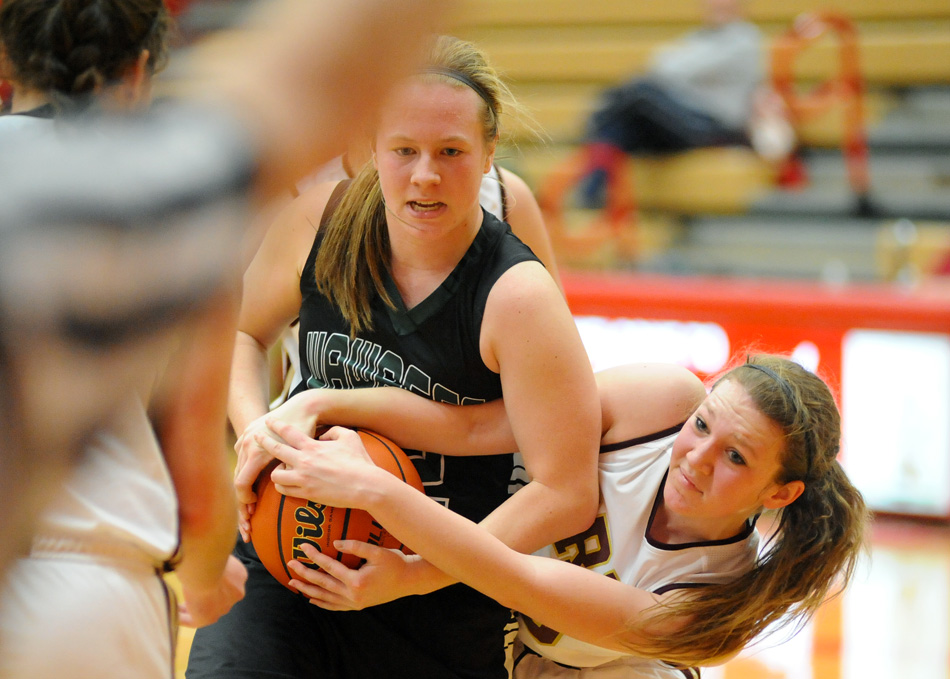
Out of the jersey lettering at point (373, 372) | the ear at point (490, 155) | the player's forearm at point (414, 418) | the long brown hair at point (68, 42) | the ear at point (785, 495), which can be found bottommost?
the ear at point (785, 495)

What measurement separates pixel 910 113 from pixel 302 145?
24.5ft

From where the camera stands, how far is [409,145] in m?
1.73

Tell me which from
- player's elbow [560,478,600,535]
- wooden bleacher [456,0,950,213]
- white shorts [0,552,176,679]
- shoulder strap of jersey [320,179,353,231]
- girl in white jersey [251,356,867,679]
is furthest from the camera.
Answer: wooden bleacher [456,0,950,213]

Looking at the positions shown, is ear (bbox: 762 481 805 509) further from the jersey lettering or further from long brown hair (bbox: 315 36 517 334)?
long brown hair (bbox: 315 36 517 334)

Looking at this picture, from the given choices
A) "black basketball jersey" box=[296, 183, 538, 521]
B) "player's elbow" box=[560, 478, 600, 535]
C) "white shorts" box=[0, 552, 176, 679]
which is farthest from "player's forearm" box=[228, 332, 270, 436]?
"white shorts" box=[0, 552, 176, 679]

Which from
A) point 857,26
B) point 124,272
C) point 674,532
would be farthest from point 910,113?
point 124,272

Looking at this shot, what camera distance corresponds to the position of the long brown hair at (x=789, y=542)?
176 cm

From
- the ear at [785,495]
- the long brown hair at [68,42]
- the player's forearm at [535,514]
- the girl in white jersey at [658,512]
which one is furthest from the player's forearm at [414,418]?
the long brown hair at [68,42]

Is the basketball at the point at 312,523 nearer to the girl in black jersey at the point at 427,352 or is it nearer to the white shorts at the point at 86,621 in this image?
the girl in black jersey at the point at 427,352

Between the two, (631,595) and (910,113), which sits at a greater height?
(910,113)

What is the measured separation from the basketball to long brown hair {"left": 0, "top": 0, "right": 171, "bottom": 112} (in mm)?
903

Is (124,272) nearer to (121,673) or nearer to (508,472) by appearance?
(121,673)

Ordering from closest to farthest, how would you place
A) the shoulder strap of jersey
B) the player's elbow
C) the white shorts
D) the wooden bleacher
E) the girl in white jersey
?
the white shorts < the girl in white jersey < the player's elbow < the shoulder strap of jersey < the wooden bleacher

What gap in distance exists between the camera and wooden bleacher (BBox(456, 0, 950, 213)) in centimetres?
711
